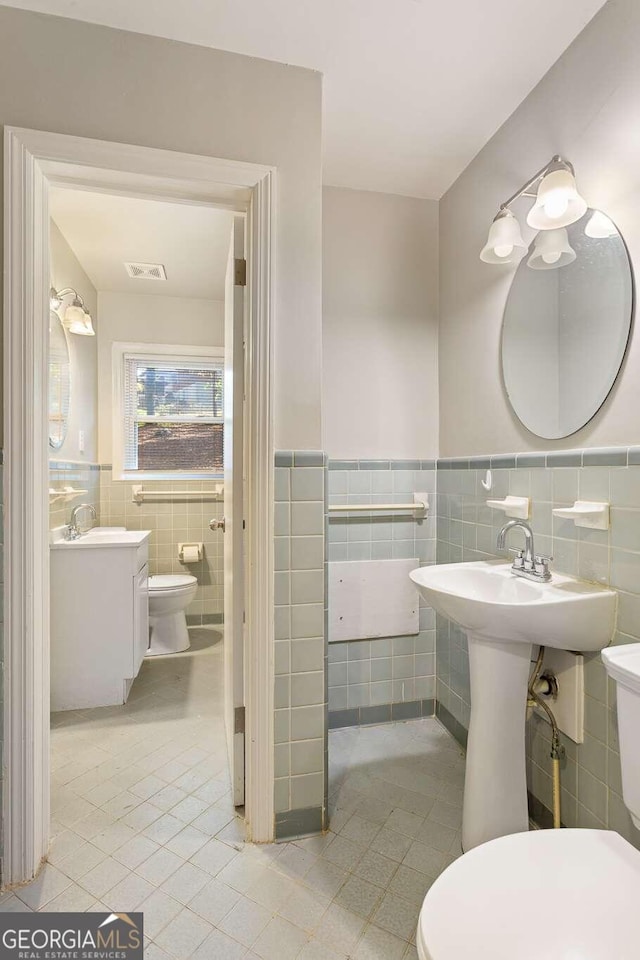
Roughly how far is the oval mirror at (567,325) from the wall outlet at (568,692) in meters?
0.67

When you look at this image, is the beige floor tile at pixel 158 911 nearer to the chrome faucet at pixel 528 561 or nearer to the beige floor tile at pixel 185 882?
the beige floor tile at pixel 185 882

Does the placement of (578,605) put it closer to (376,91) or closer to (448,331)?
(448,331)

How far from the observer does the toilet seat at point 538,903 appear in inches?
27.2

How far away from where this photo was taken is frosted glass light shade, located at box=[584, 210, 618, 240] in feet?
4.22

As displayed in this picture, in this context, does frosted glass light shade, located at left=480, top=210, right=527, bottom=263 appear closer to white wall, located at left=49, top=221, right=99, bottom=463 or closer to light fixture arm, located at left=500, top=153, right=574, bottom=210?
light fixture arm, located at left=500, top=153, right=574, bottom=210

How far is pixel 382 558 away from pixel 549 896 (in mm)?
1415

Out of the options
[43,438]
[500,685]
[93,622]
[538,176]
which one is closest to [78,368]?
[93,622]

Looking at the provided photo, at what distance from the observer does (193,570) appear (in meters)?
3.60

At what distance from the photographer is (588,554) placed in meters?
1.34

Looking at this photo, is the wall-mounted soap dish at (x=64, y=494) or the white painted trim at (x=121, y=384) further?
the white painted trim at (x=121, y=384)

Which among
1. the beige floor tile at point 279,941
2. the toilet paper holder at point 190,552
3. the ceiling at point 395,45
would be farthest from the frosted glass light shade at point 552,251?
the toilet paper holder at point 190,552

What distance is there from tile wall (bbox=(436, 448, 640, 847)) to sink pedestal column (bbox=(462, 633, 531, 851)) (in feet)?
0.54

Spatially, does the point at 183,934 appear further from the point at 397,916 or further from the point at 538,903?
the point at 538,903

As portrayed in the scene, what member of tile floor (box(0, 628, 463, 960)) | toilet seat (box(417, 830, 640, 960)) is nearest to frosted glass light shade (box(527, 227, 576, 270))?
Result: toilet seat (box(417, 830, 640, 960))
